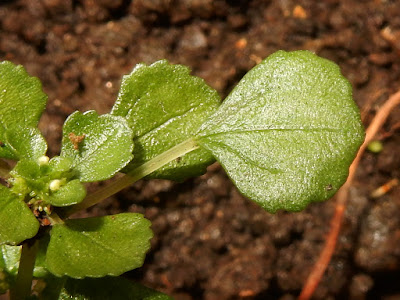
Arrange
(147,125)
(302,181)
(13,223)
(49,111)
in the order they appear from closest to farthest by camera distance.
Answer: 1. (13,223)
2. (302,181)
3. (147,125)
4. (49,111)

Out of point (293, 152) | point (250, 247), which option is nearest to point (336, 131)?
point (293, 152)

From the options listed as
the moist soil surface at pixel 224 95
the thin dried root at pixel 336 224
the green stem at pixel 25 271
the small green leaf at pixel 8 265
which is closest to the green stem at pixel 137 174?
the green stem at pixel 25 271

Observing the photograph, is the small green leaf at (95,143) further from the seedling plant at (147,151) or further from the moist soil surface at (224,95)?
the moist soil surface at (224,95)

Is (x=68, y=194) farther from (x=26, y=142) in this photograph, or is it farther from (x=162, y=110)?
(x=162, y=110)

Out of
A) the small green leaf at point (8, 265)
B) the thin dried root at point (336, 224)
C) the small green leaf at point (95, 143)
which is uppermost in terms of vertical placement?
the small green leaf at point (95, 143)

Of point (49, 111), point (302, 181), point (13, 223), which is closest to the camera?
point (13, 223)

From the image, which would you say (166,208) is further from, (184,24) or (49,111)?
(184,24)

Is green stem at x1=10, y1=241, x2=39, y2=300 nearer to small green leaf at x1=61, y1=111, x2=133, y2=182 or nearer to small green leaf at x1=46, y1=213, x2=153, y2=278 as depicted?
small green leaf at x1=46, y1=213, x2=153, y2=278
